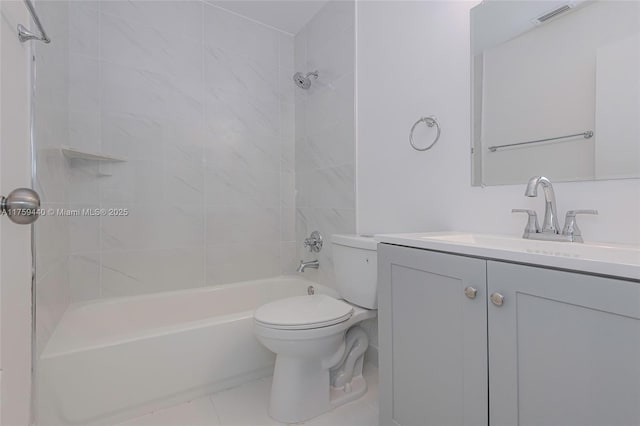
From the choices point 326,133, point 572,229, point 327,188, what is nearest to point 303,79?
point 326,133

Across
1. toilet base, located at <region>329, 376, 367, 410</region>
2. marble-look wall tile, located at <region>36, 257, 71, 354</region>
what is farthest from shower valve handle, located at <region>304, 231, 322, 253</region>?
marble-look wall tile, located at <region>36, 257, 71, 354</region>

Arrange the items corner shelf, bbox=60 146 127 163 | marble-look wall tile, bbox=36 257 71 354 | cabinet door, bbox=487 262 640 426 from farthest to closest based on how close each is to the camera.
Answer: corner shelf, bbox=60 146 127 163, marble-look wall tile, bbox=36 257 71 354, cabinet door, bbox=487 262 640 426

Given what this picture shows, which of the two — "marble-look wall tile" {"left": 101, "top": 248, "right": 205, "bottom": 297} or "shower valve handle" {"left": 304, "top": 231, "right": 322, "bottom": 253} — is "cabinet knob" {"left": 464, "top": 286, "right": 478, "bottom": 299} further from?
"marble-look wall tile" {"left": 101, "top": 248, "right": 205, "bottom": 297}

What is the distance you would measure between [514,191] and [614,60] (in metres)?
0.48

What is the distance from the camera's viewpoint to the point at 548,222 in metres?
1.05

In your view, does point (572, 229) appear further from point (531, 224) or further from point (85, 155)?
point (85, 155)

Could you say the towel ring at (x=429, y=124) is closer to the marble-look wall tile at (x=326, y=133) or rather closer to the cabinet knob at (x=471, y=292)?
the marble-look wall tile at (x=326, y=133)

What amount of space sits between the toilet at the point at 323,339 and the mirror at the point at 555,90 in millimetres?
696

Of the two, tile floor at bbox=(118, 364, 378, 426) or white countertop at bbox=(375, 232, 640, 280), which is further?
tile floor at bbox=(118, 364, 378, 426)

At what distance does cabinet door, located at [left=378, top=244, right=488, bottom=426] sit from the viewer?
33.1 inches

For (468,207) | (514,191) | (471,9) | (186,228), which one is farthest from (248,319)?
(471,9)

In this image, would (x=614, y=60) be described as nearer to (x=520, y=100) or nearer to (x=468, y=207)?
(x=520, y=100)

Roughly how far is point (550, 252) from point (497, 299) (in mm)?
284

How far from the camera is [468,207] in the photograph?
1356mm
